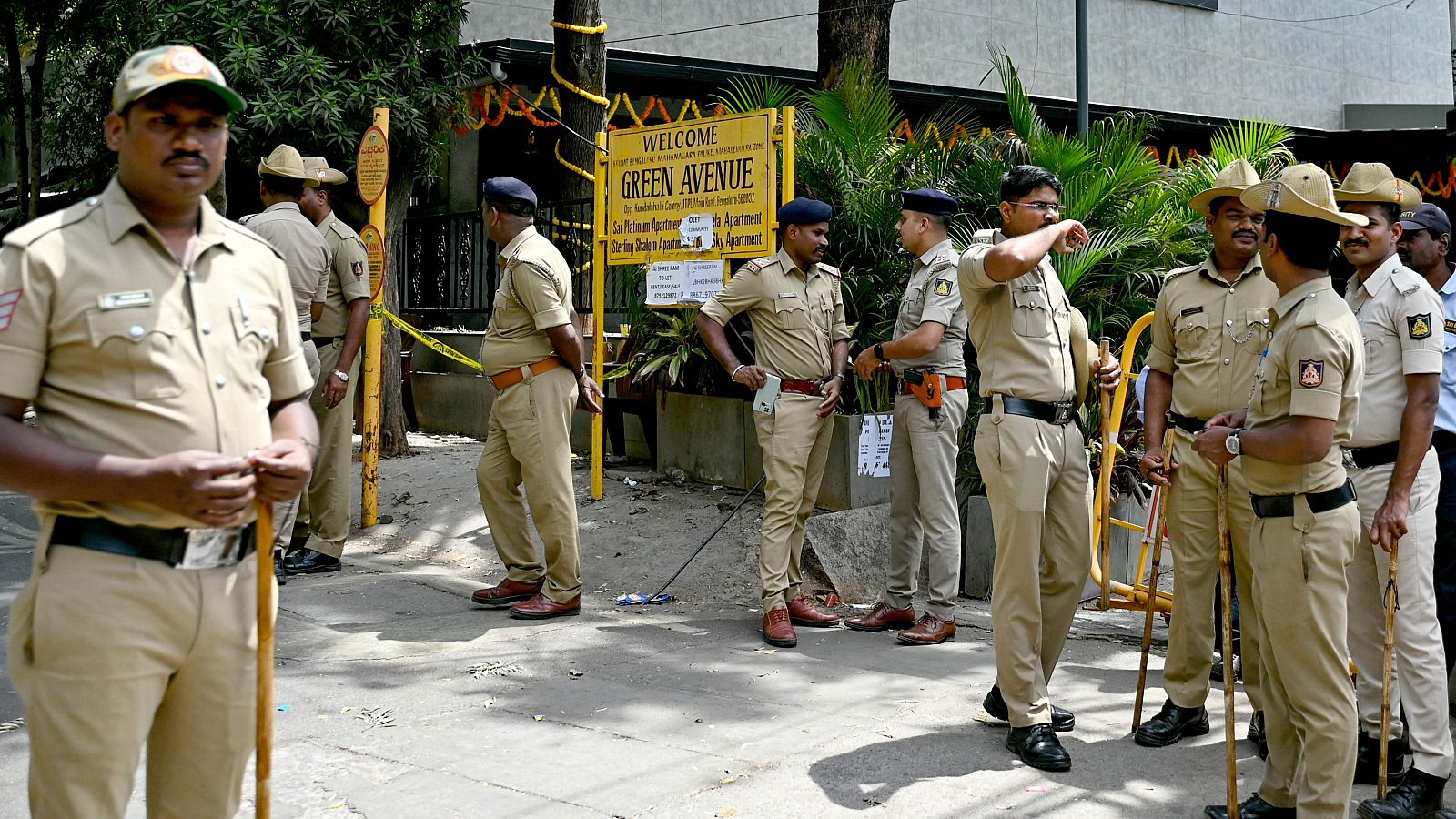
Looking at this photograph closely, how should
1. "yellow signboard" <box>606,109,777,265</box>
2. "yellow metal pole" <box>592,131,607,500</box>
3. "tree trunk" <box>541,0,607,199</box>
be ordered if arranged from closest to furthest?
"yellow signboard" <box>606,109,777,265</box>, "yellow metal pole" <box>592,131,607,500</box>, "tree trunk" <box>541,0,607,199</box>

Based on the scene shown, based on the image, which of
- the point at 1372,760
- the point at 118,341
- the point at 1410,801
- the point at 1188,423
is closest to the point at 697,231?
the point at 1188,423

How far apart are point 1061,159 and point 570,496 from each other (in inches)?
163

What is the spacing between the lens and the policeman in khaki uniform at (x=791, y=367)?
671 centimetres

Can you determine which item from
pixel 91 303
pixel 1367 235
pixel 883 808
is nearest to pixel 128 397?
pixel 91 303

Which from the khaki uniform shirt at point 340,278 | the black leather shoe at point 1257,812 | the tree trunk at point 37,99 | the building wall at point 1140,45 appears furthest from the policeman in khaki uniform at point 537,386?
the tree trunk at point 37,99

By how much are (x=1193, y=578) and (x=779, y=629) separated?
210cm

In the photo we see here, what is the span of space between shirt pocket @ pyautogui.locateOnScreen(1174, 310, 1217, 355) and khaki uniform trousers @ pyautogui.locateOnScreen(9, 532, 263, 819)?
12.3 feet

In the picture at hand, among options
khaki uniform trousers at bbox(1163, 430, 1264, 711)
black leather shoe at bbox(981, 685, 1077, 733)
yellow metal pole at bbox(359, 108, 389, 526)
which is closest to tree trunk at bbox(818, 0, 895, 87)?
yellow metal pole at bbox(359, 108, 389, 526)

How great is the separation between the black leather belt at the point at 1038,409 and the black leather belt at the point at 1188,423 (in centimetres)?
51

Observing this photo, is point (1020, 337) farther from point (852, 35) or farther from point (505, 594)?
point (852, 35)

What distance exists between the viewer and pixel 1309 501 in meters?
3.95

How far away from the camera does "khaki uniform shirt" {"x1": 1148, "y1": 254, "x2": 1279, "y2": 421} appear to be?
16.4ft

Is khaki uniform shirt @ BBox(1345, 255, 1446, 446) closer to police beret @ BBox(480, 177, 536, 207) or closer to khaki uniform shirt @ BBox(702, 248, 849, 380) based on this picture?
khaki uniform shirt @ BBox(702, 248, 849, 380)

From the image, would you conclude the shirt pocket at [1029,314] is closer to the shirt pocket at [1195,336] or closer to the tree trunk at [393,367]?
the shirt pocket at [1195,336]
